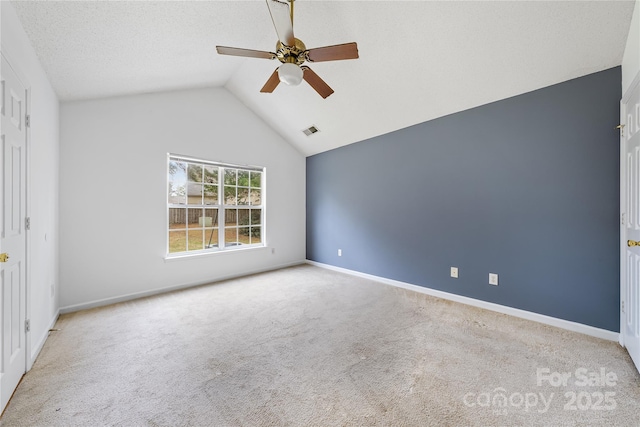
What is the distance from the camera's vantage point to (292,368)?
1941 millimetres

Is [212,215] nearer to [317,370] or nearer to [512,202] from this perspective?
[317,370]

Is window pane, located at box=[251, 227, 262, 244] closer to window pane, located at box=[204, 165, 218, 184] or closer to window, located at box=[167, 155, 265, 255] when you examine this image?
window, located at box=[167, 155, 265, 255]

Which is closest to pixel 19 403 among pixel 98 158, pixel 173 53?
pixel 98 158

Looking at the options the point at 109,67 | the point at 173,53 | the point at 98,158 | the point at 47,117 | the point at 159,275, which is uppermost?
the point at 173,53

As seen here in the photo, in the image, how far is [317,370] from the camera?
191cm

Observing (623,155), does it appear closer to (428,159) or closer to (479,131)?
(479,131)

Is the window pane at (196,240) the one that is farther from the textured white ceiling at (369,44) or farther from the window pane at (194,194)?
the textured white ceiling at (369,44)

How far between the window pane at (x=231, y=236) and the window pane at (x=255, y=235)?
30cm

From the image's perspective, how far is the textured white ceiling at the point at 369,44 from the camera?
2.04 m

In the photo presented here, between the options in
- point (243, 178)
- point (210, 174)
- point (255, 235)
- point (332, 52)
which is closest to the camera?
point (332, 52)

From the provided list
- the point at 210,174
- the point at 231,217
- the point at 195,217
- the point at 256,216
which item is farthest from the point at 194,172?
the point at 256,216

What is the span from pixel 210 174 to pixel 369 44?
9.78 feet

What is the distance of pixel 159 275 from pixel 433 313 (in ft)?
11.7

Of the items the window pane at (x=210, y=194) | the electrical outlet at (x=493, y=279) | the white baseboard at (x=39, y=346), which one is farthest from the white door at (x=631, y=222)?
the window pane at (x=210, y=194)
